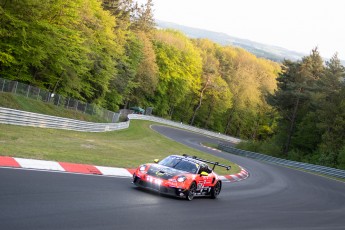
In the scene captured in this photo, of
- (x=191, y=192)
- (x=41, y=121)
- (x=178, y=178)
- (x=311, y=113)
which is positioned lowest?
(x=41, y=121)

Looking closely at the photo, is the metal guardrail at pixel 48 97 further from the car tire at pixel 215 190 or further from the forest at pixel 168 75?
the car tire at pixel 215 190

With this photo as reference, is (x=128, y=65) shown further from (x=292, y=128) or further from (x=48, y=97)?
(x=48, y=97)

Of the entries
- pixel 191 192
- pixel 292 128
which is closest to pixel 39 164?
pixel 191 192

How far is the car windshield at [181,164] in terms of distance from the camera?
15857 millimetres

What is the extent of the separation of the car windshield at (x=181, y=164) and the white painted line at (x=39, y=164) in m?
3.37

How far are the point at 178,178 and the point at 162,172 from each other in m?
0.52

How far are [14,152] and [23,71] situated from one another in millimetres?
31691

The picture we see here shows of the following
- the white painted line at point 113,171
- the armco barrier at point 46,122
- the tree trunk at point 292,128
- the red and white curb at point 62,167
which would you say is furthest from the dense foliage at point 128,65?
the red and white curb at point 62,167

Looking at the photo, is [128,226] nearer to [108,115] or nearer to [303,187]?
[303,187]

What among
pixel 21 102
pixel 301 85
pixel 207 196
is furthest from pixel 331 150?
pixel 207 196

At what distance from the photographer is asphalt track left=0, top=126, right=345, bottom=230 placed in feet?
29.4

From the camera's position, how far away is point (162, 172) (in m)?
14.9

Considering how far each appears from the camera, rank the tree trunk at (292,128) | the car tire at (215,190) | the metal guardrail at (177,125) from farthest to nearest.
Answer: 1. the metal guardrail at (177,125)
2. the tree trunk at (292,128)
3. the car tire at (215,190)

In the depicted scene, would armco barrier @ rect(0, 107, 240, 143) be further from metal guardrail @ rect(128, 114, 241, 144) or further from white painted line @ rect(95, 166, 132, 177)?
metal guardrail @ rect(128, 114, 241, 144)
